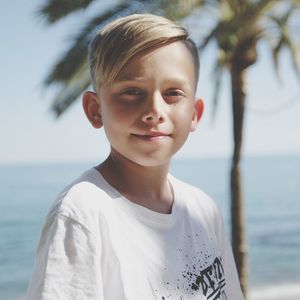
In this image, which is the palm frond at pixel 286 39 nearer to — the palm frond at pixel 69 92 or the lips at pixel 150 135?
the palm frond at pixel 69 92

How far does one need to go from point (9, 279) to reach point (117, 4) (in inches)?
724

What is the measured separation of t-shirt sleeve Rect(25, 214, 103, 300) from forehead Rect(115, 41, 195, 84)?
0.30 m

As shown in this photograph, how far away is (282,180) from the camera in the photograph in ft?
224

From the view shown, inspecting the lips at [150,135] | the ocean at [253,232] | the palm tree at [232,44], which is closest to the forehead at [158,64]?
the lips at [150,135]

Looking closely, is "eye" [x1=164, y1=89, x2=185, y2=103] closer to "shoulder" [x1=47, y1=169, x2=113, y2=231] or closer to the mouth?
the mouth

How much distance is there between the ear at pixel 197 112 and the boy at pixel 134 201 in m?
0.02

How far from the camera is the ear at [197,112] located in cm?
127

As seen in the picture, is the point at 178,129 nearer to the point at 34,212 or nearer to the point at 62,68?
the point at 62,68

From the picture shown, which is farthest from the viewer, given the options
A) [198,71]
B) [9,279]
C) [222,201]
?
[222,201]

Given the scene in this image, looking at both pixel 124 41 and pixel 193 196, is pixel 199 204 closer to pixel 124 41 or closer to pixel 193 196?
pixel 193 196

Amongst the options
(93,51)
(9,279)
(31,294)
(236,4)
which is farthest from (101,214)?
(9,279)

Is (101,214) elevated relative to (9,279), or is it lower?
elevated

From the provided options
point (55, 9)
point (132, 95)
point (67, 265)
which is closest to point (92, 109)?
point (132, 95)

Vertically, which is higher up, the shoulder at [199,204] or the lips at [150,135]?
the lips at [150,135]
